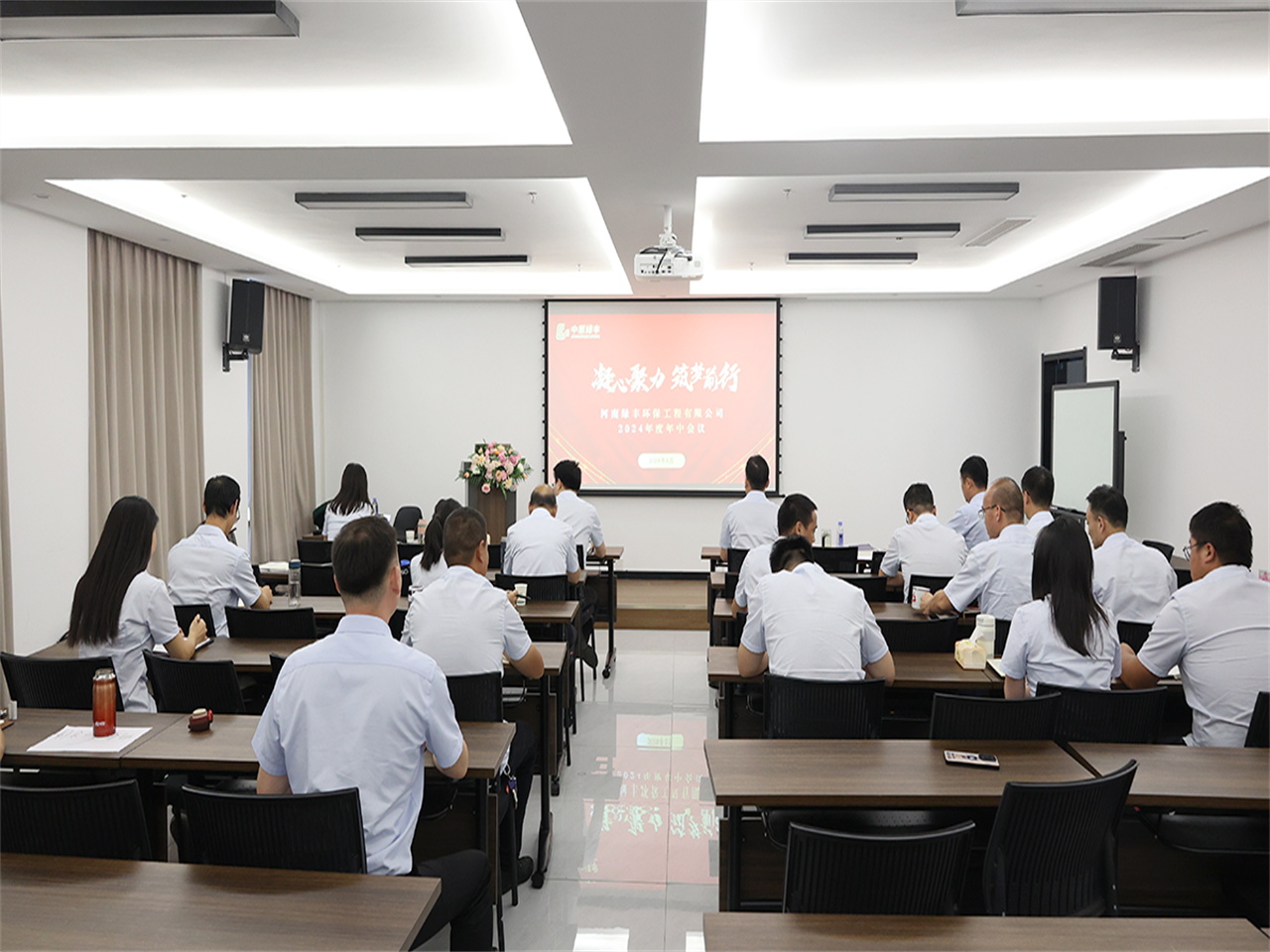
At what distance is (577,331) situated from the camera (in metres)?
9.74

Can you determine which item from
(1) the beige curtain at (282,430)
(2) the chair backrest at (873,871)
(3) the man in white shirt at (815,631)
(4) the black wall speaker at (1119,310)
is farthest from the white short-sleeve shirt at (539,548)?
(4) the black wall speaker at (1119,310)

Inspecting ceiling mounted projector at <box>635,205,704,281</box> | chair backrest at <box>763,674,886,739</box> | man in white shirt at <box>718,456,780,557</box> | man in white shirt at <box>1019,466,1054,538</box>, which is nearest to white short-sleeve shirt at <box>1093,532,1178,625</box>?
man in white shirt at <box>1019,466,1054,538</box>

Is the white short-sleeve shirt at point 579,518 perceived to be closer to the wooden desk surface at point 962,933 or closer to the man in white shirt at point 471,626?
the man in white shirt at point 471,626

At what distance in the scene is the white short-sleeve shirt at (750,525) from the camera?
6398mm

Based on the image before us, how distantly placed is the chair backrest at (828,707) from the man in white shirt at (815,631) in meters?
0.11

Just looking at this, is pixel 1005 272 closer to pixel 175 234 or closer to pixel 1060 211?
pixel 1060 211

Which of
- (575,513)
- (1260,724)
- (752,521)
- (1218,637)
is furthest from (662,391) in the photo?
(1260,724)

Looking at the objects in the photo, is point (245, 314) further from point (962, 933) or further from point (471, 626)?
point (962, 933)

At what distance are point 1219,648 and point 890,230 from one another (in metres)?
4.25

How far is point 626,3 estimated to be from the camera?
2783 mm

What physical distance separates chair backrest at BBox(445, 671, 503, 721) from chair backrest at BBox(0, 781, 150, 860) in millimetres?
1113

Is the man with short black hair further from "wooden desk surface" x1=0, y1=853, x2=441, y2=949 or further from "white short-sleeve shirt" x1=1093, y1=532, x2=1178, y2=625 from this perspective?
"white short-sleeve shirt" x1=1093, y1=532, x2=1178, y2=625

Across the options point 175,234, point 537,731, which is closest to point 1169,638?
point 537,731

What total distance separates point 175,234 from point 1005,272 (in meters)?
7.27
